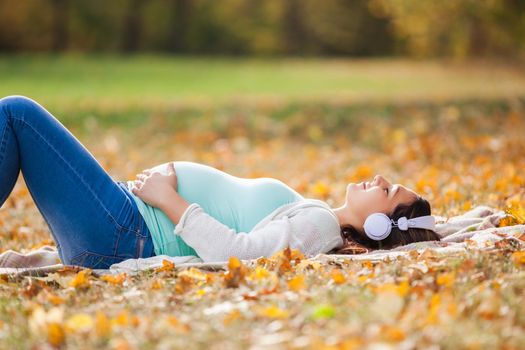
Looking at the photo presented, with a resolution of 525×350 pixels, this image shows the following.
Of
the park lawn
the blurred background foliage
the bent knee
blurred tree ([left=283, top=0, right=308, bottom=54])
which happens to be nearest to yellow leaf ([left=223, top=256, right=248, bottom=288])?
the bent knee

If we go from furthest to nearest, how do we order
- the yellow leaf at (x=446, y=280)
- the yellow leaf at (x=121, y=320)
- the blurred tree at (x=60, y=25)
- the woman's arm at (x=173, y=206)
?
the blurred tree at (x=60, y=25)
the woman's arm at (x=173, y=206)
the yellow leaf at (x=446, y=280)
the yellow leaf at (x=121, y=320)

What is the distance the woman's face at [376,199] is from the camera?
3920 mm

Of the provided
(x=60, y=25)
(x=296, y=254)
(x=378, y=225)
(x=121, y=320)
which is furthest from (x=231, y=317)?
(x=60, y=25)

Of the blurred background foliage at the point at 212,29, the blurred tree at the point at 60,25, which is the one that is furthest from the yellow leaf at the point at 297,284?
the blurred tree at the point at 60,25

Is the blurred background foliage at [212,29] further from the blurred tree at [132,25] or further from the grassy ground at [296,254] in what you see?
the grassy ground at [296,254]

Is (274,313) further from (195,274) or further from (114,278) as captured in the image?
(114,278)

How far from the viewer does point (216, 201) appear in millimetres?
3965

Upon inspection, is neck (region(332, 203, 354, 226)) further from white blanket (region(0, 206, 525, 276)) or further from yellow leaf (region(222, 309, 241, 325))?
yellow leaf (region(222, 309, 241, 325))

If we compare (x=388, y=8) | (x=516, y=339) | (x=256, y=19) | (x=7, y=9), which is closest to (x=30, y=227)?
(x=516, y=339)

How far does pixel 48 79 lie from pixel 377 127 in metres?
13.2

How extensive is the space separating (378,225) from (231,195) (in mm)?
785

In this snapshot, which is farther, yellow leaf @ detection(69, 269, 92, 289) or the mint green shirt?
the mint green shirt

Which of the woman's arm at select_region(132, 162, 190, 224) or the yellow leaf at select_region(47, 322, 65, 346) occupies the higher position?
the woman's arm at select_region(132, 162, 190, 224)

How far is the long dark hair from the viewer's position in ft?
12.9
